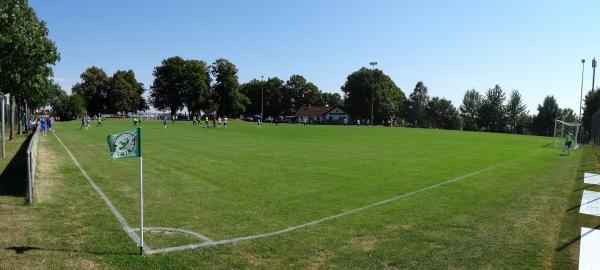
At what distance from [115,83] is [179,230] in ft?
372

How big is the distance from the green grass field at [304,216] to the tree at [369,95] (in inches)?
3859

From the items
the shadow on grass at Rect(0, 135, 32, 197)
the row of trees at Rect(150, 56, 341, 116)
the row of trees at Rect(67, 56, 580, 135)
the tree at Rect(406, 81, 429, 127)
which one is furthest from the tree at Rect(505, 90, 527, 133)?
the shadow on grass at Rect(0, 135, 32, 197)

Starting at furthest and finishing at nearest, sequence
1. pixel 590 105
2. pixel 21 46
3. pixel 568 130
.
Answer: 1. pixel 590 105
2. pixel 568 130
3. pixel 21 46

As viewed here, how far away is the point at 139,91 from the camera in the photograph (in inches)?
4882

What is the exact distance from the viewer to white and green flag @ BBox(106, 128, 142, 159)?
22.0 ft

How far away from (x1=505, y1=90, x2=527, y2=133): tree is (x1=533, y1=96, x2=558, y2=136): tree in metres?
9.09

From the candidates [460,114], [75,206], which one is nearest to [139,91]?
[460,114]

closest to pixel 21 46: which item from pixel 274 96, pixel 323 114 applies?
pixel 323 114

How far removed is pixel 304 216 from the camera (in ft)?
29.3

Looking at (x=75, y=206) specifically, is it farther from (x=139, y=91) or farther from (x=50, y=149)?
(x=139, y=91)

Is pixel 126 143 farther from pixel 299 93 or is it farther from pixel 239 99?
pixel 299 93

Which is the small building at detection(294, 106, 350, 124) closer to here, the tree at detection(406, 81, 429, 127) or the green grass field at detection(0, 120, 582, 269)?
the tree at detection(406, 81, 429, 127)

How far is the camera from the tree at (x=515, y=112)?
117 m

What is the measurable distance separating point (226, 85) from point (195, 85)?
8141 mm
